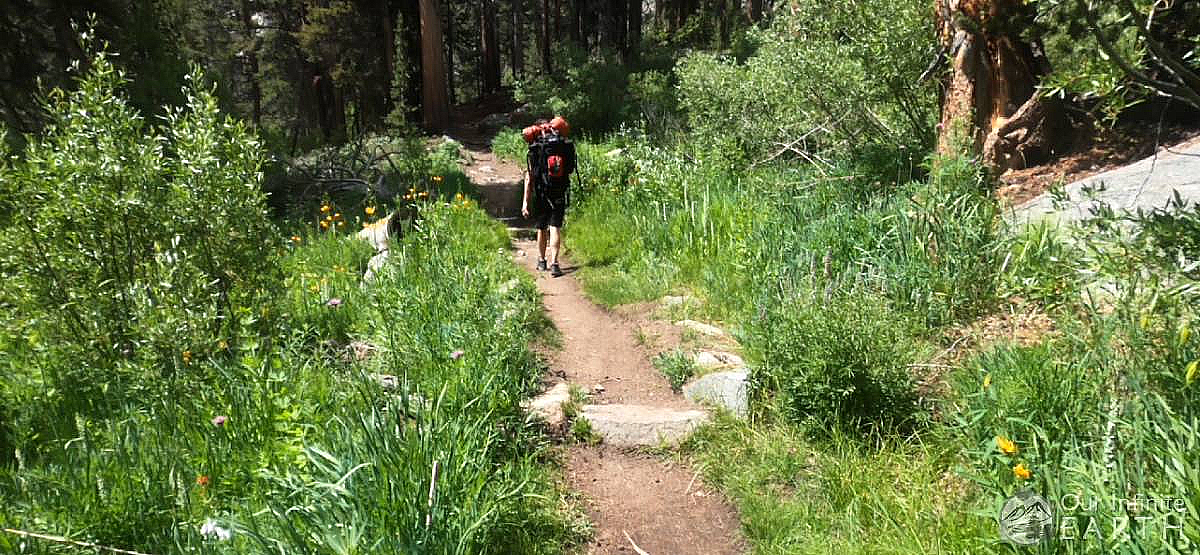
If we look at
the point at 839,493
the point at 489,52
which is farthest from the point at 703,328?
the point at 489,52

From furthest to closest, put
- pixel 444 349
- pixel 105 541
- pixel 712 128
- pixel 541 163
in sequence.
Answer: pixel 712 128 → pixel 541 163 → pixel 444 349 → pixel 105 541

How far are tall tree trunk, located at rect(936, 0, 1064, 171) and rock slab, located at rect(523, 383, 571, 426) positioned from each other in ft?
12.2

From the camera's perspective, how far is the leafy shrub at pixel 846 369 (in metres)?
3.68

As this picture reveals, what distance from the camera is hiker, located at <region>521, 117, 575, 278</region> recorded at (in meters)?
8.00

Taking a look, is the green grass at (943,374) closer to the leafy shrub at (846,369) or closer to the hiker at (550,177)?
the leafy shrub at (846,369)

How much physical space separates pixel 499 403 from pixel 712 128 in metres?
6.53

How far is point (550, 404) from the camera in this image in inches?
170

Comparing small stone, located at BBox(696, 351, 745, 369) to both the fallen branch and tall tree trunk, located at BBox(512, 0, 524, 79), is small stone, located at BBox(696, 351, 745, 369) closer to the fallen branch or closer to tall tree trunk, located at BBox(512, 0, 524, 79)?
the fallen branch

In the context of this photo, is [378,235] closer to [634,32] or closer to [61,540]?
[61,540]

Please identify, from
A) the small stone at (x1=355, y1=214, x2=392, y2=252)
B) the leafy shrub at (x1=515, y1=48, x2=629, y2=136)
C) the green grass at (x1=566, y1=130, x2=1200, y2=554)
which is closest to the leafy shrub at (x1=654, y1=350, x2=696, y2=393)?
the green grass at (x1=566, y1=130, x2=1200, y2=554)

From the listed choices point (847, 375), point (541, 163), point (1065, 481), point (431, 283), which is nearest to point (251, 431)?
point (431, 283)

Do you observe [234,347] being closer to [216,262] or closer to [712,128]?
[216,262]

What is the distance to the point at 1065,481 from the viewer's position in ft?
8.39

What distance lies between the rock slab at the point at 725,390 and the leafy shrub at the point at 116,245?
2.53 meters
